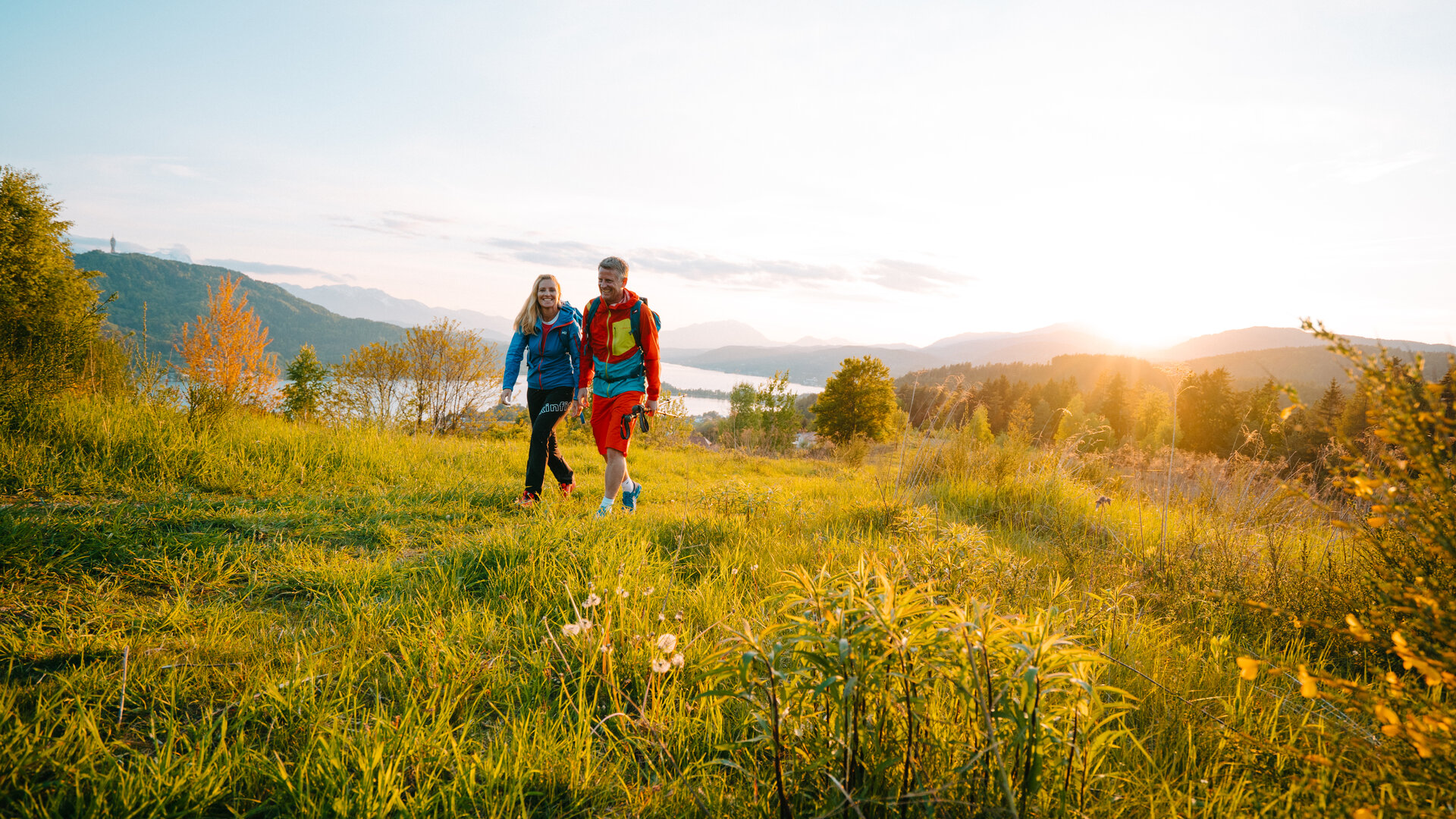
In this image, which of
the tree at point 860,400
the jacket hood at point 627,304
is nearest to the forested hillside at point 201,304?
the tree at point 860,400

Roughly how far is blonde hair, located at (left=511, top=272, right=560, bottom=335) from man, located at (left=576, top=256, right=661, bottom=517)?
66cm

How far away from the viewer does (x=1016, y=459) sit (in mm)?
7629

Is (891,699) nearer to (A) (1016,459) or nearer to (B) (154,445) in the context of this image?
(B) (154,445)

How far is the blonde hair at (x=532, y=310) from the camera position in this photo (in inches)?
233

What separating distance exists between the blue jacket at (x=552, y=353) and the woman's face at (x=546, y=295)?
122 millimetres

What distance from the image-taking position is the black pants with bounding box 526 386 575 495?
18.6 feet

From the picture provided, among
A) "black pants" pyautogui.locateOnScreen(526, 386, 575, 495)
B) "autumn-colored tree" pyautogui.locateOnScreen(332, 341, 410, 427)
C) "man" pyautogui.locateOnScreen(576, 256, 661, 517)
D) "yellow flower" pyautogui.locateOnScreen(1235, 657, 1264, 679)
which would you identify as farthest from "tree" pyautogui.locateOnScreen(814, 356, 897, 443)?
"yellow flower" pyautogui.locateOnScreen(1235, 657, 1264, 679)

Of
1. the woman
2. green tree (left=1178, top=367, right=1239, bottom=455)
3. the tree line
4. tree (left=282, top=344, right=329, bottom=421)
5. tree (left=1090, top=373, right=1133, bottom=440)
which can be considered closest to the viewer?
the woman

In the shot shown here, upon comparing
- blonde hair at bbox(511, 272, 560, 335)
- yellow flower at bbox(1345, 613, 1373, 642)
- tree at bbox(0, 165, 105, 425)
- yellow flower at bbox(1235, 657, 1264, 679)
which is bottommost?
yellow flower at bbox(1235, 657, 1264, 679)

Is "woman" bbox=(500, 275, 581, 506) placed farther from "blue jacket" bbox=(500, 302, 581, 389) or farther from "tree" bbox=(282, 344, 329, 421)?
"tree" bbox=(282, 344, 329, 421)

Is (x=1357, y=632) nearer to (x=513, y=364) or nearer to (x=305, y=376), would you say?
(x=513, y=364)

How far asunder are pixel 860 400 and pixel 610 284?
33.0 metres

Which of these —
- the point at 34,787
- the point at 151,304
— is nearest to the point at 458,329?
the point at 34,787

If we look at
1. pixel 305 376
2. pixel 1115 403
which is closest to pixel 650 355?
pixel 305 376
